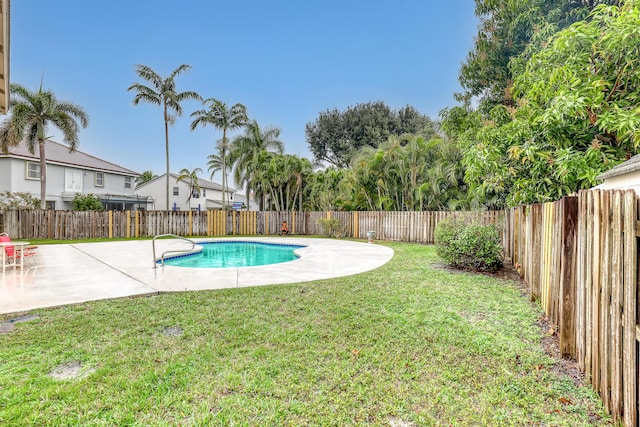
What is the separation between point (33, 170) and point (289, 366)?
25.1 metres

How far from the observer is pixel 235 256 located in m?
11.4

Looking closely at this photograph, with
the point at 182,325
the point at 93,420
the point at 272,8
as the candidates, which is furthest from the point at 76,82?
the point at 93,420

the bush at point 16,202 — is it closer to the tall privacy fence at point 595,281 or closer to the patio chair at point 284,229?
the patio chair at point 284,229

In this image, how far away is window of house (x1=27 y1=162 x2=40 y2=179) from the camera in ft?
64.5

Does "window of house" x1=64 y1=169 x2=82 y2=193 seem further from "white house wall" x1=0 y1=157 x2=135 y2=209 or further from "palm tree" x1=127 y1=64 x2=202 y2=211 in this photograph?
"palm tree" x1=127 y1=64 x2=202 y2=211

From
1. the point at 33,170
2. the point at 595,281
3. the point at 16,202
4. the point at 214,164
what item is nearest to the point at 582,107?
the point at 595,281

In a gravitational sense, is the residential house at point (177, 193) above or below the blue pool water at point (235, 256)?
above

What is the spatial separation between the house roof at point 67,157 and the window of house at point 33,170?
497 millimetres

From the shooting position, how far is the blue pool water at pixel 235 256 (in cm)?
938

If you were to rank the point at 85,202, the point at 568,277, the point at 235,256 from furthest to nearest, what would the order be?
the point at 85,202 < the point at 235,256 < the point at 568,277

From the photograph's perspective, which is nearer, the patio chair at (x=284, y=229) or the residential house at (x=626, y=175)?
the residential house at (x=626, y=175)

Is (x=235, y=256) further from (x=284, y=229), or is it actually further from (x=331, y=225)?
(x=284, y=229)

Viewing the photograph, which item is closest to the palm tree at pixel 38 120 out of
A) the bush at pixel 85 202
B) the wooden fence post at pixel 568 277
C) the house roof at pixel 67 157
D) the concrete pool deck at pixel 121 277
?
the house roof at pixel 67 157

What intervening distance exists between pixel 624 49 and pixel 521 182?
258cm
